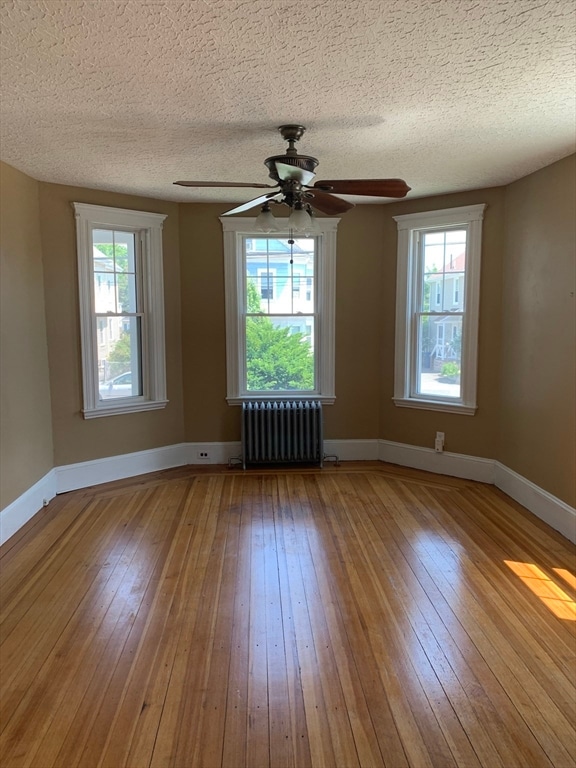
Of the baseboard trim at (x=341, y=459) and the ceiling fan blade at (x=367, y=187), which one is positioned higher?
the ceiling fan blade at (x=367, y=187)

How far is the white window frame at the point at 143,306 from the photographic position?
442 cm

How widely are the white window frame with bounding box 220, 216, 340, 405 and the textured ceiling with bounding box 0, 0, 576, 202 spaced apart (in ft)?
4.02

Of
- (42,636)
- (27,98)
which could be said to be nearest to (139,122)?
(27,98)

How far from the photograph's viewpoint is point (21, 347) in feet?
12.6

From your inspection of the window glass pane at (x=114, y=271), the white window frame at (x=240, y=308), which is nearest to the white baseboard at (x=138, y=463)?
the white window frame at (x=240, y=308)

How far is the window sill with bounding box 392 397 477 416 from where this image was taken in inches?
185

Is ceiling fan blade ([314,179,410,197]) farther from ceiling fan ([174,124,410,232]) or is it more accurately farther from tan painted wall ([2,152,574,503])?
tan painted wall ([2,152,574,503])

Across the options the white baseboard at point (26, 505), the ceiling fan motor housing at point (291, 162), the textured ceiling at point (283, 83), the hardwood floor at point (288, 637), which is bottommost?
the hardwood floor at point (288, 637)

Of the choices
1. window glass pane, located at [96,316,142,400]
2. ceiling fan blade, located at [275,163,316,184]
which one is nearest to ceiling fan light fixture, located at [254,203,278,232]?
ceiling fan blade, located at [275,163,316,184]

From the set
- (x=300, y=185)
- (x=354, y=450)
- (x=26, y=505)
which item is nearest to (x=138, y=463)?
(x=26, y=505)

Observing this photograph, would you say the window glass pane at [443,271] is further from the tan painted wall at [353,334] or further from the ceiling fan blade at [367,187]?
the ceiling fan blade at [367,187]

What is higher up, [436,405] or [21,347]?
[21,347]

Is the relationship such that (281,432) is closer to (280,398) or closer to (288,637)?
(280,398)

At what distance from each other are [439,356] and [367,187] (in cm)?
251
